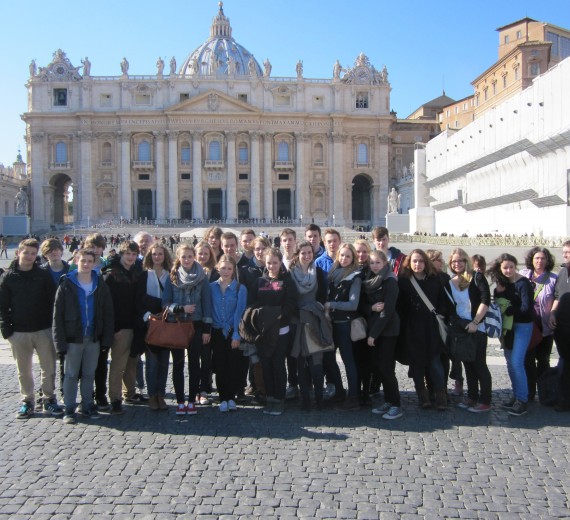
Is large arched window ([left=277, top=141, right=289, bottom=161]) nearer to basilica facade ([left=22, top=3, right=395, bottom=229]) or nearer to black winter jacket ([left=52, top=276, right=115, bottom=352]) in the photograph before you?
basilica facade ([left=22, top=3, right=395, bottom=229])

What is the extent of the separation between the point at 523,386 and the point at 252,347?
3099 millimetres

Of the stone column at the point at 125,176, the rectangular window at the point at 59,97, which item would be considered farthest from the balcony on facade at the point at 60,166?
the rectangular window at the point at 59,97

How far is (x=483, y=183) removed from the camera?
1470 inches

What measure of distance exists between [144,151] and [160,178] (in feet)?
10.8

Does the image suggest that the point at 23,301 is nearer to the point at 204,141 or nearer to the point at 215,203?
the point at 204,141

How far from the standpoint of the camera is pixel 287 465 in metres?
5.32

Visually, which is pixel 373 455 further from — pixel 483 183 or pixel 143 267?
pixel 483 183

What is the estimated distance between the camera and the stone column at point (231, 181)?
194ft

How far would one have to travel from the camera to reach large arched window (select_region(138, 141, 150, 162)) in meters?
59.9

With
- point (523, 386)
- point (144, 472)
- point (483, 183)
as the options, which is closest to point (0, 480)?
point (144, 472)

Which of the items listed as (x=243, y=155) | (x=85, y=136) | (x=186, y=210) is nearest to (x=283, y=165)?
(x=243, y=155)

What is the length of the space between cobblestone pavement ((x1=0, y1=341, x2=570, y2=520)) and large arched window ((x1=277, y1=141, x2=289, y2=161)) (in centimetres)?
5511

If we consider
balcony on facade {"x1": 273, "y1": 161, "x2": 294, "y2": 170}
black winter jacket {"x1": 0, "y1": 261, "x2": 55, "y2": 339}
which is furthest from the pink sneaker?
balcony on facade {"x1": 273, "y1": 161, "x2": 294, "y2": 170}

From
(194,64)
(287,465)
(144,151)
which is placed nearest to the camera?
(287,465)
